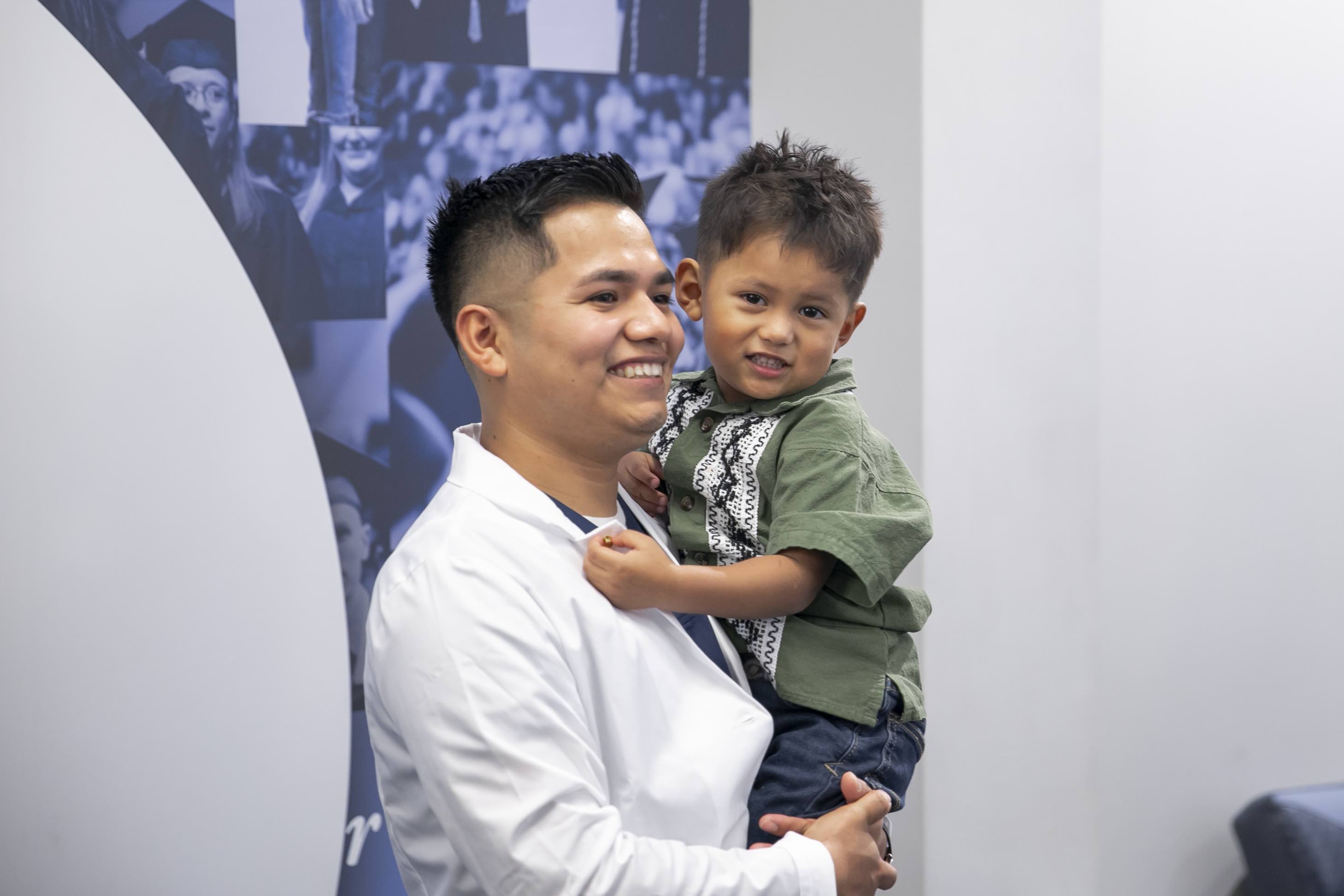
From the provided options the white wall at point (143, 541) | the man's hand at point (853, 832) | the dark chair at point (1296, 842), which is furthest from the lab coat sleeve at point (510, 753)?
the dark chair at point (1296, 842)

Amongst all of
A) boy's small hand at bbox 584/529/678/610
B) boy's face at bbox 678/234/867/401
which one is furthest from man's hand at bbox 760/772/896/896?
boy's face at bbox 678/234/867/401

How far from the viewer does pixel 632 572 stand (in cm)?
143

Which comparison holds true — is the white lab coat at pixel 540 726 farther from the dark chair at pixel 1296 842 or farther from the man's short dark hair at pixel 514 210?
the dark chair at pixel 1296 842

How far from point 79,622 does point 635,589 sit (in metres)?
1.41

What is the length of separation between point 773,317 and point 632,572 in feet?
1.43

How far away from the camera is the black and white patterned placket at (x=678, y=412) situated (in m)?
1.78

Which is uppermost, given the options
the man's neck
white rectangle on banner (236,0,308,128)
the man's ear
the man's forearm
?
white rectangle on banner (236,0,308,128)

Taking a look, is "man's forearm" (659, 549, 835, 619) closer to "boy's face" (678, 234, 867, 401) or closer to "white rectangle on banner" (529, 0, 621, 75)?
"boy's face" (678, 234, 867, 401)

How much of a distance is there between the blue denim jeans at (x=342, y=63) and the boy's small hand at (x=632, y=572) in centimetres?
146

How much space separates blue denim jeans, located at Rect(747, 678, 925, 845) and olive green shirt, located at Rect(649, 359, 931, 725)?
28 millimetres

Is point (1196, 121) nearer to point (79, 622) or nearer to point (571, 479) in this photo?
point (571, 479)

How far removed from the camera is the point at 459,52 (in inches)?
102

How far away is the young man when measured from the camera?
4.09 ft

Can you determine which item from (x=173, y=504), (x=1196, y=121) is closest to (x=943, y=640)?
(x=1196, y=121)
